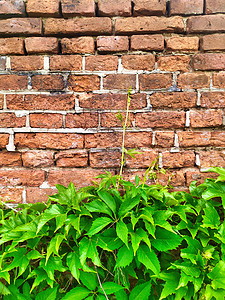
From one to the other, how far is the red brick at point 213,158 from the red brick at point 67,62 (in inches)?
29.9

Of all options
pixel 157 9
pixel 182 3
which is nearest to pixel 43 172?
pixel 157 9

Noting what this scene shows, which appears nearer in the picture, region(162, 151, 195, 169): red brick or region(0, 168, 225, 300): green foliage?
region(0, 168, 225, 300): green foliage

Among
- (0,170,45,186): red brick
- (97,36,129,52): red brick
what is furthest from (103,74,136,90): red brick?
(0,170,45,186): red brick

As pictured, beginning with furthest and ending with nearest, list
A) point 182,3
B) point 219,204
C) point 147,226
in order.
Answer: point 182,3, point 219,204, point 147,226

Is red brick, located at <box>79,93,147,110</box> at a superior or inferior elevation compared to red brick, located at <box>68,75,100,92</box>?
inferior

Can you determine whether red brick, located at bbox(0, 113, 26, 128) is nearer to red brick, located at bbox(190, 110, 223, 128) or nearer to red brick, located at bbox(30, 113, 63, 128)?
red brick, located at bbox(30, 113, 63, 128)

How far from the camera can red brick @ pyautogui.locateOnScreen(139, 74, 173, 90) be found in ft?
3.40

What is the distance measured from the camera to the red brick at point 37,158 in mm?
1057

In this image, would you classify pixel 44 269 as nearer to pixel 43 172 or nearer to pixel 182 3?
pixel 43 172

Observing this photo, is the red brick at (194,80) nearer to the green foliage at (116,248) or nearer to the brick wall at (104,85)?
the brick wall at (104,85)

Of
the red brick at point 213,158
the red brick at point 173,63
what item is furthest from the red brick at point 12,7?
the red brick at point 213,158

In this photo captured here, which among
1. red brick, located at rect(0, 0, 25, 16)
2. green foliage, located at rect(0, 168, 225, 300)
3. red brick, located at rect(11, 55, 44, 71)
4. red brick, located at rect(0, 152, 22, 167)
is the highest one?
red brick, located at rect(0, 0, 25, 16)

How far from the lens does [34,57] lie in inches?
40.8

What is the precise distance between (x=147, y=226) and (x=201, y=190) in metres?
0.35
